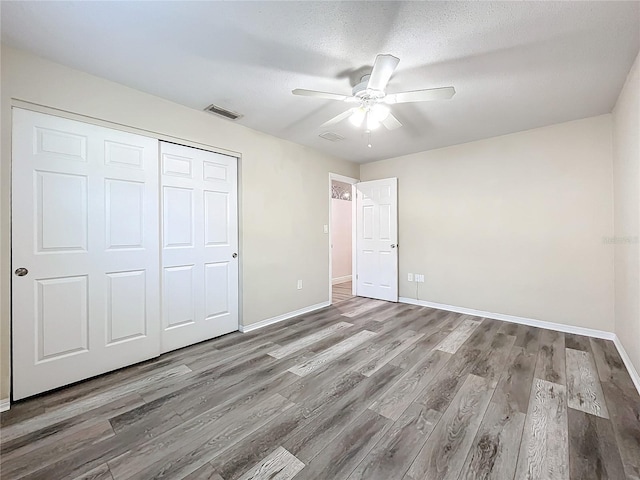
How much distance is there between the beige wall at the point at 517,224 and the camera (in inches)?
117

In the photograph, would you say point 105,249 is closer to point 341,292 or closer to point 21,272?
point 21,272

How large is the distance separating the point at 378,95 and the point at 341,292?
390cm

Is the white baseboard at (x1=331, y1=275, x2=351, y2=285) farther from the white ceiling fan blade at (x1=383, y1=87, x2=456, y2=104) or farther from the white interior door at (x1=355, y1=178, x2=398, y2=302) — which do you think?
the white ceiling fan blade at (x1=383, y1=87, x2=456, y2=104)

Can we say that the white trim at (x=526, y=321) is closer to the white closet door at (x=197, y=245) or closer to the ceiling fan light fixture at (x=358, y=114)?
the white closet door at (x=197, y=245)

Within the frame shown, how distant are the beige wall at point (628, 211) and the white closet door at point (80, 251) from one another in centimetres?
391

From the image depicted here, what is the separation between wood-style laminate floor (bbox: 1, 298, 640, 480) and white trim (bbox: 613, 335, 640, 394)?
6 cm

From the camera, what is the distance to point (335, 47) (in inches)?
71.9

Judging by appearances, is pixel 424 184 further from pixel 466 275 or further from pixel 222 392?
pixel 222 392

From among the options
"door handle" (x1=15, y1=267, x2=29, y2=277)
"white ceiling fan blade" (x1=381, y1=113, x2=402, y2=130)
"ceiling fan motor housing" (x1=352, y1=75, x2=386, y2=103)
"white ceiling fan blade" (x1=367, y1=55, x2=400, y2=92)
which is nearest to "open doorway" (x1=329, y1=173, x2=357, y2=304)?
"white ceiling fan blade" (x1=381, y1=113, x2=402, y2=130)

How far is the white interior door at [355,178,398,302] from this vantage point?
4.52 meters


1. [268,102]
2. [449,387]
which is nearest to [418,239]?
[449,387]

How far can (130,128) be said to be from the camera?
2.39 meters

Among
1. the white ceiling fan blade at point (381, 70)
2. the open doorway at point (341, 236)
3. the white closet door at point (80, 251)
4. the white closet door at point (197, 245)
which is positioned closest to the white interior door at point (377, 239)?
the open doorway at point (341, 236)

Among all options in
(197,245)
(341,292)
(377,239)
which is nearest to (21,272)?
(197,245)
